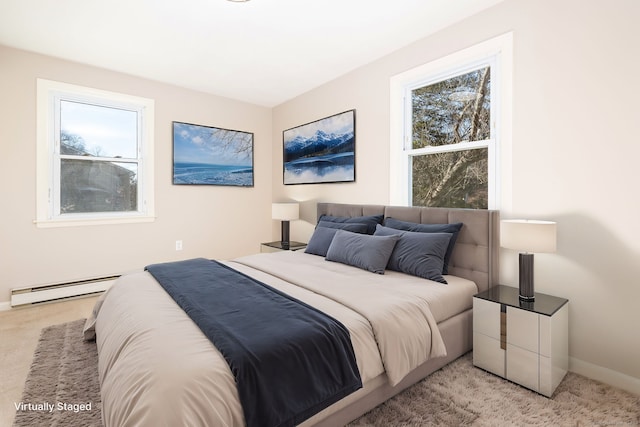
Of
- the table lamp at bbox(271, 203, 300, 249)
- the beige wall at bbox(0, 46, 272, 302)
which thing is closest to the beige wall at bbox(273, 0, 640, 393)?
the table lamp at bbox(271, 203, 300, 249)

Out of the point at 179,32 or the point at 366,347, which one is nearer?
the point at 366,347

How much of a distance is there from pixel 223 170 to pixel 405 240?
3.09 m

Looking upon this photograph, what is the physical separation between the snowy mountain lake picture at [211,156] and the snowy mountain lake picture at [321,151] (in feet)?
2.06

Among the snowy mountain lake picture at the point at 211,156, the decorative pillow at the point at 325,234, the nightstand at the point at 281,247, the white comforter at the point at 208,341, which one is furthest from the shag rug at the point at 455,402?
the snowy mountain lake picture at the point at 211,156

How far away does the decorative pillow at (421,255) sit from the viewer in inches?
94.5

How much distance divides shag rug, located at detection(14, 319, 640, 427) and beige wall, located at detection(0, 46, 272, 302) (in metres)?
1.72

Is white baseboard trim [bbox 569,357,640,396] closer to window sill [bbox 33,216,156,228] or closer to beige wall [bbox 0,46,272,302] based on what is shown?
beige wall [bbox 0,46,272,302]

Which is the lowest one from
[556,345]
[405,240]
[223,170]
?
[556,345]

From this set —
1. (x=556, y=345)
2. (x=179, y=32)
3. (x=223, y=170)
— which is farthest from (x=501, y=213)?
(x=223, y=170)

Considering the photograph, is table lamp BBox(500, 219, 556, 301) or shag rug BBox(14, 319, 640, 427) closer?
shag rug BBox(14, 319, 640, 427)

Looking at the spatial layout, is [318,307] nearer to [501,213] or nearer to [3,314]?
[501,213]

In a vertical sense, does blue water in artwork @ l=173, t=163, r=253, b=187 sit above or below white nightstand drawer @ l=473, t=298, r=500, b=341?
above

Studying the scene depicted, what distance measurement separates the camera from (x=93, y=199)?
377 cm

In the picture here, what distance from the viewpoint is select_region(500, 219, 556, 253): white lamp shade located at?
6.36 feet
